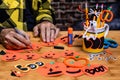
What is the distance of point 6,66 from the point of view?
1.16 metres

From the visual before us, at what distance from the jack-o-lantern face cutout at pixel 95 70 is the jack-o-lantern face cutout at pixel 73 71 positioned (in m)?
0.02

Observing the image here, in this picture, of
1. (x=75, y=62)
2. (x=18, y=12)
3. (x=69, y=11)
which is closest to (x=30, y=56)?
(x=75, y=62)

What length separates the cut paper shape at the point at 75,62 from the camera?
3.76ft

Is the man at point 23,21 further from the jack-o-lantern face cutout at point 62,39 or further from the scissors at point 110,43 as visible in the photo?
the scissors at point 110,43

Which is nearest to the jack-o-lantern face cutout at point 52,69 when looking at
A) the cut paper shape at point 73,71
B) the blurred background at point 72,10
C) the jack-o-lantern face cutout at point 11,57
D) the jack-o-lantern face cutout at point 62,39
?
the cut paper shape at point 73,71

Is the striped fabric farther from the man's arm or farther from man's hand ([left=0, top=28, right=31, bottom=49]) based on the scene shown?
man's hand ([left=0, top=28, right=31, bottom=49])

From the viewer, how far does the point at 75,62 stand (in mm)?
1183

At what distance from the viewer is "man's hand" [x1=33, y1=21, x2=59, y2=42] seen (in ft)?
4.69

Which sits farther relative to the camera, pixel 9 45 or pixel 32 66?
pixel 9 45

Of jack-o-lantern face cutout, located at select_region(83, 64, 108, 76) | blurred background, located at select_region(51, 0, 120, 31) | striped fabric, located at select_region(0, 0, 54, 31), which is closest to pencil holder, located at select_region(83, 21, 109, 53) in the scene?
jack-o-lantern face cutout, located at select_region(83, 64, 108, 76)

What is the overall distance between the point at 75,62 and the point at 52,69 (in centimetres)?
11

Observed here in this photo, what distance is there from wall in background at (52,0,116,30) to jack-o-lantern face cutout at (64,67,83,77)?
1.66m

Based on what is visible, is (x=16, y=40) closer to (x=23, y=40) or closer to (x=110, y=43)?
(x=23, y=40)

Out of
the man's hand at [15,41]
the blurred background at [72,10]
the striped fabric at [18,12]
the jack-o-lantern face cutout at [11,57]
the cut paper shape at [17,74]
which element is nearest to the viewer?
the cut paper shape at [17,74]
